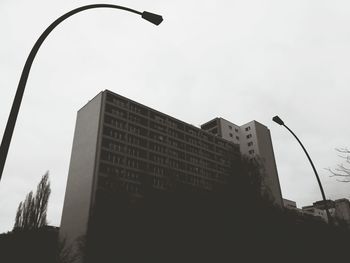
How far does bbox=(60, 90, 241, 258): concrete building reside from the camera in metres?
48.3

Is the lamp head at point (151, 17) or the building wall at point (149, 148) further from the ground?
the building wall at point (149, 148)

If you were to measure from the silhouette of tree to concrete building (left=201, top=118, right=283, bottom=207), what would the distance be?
174ft

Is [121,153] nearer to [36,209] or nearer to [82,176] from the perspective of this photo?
[82,176]

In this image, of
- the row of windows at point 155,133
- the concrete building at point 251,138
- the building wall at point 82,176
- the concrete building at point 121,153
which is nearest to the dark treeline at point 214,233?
the concrete building at point 121,153

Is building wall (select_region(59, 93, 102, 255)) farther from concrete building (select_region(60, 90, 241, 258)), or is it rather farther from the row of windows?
the row of windows

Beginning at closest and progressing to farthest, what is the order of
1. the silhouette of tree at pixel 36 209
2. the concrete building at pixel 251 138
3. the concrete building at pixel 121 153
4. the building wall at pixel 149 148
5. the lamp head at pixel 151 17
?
the lamp head at pixel 151 17
the silhouette of tree at pixel 36 209
the concrete building at pixel 121 153
the building wall at pixel 149 148
the concrete building at pixel 251 138

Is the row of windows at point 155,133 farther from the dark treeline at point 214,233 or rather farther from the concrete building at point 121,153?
the dark treeline at point 214,233

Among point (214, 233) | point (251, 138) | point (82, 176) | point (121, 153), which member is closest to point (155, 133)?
point (121, 153)

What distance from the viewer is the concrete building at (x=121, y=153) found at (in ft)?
159

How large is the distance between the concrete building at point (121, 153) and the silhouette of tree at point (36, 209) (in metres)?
6.99

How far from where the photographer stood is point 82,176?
50719 mm

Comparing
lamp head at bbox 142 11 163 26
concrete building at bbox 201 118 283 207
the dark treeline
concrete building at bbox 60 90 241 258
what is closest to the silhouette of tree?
concrete building at bbox 60 90 241 258

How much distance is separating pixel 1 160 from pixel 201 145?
68.5m

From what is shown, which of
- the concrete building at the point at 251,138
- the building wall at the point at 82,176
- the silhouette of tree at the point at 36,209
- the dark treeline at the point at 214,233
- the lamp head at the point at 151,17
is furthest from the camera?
the concrete building at the point at 251,138
